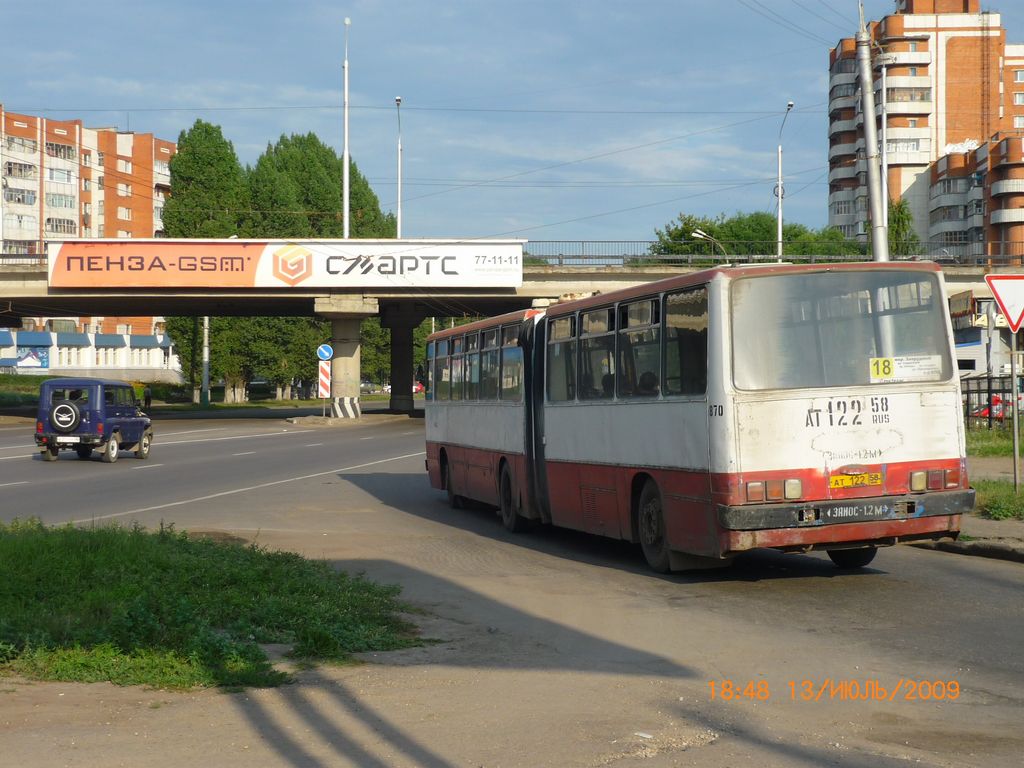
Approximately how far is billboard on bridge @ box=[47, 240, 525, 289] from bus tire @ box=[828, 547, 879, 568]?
43947 mm

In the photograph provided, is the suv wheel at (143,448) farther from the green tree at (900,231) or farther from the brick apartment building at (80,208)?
the brick apartment building at (80,208)

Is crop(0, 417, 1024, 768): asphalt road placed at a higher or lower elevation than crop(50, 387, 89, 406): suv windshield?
lower

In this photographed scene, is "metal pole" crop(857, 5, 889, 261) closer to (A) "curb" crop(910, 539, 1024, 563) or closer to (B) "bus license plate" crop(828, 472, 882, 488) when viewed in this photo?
(A) "curb" crop(910, 539, 1024, 563)

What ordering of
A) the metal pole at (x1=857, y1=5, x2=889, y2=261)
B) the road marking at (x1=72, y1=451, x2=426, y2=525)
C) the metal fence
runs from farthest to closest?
the metal fence
the metal pole at (x1=857, y1=5, x2=889, y2=261)
the road marking at (x1=72, y1=451, x2=426, y2=525)

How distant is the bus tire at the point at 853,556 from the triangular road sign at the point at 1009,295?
5.09 metres

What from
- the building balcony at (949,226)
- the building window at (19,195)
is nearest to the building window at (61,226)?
the building window at (19,195)

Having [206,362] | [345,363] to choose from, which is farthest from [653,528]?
[206,362]

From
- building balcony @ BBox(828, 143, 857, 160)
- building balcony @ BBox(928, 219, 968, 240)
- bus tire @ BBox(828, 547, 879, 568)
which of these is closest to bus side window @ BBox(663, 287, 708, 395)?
bus tire @ BBox(828, 547, 879, 568)

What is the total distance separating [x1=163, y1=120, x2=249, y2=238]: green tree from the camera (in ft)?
263

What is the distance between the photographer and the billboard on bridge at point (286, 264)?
2169 inches

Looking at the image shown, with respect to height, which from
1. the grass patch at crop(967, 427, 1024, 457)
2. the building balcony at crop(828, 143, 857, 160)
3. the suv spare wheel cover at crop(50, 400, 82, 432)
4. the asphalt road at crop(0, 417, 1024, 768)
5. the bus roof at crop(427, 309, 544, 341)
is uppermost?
the building balcony at crop(828, 143, 857, 160)

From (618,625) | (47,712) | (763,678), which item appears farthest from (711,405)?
(47,712)

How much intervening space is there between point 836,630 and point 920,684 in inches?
74.5

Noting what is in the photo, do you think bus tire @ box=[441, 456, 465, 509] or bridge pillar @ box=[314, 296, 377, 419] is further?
bridge pillar @ box=[314, 296, 377, 419]
